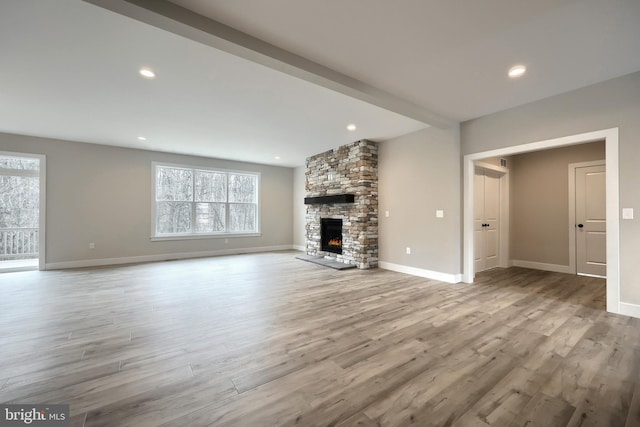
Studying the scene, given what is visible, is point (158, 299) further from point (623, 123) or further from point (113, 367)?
point (623, 123)

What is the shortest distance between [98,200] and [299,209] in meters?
5.02

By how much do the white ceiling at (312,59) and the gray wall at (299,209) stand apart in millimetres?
3924

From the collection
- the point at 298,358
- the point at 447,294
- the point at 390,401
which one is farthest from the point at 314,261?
the point at 390,401

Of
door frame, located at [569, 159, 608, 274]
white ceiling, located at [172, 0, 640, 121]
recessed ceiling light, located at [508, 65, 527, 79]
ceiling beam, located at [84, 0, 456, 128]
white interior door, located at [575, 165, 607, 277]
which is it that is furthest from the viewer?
door frame, located at [569, 159, 608, 274]

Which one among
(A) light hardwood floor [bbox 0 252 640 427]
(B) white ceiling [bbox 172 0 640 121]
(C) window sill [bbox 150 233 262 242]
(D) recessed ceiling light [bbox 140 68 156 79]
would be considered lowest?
(A) light hardwood floor [bbox 0 252 640 427]

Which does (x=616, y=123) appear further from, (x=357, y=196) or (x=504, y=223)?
(x=357, y=196)

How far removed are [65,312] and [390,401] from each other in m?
3.61

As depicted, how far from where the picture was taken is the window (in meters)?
6.79

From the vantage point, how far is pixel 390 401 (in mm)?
1615

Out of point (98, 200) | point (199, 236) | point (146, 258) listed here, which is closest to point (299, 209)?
point (199, 236)

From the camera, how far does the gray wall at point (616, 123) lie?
9.61ft

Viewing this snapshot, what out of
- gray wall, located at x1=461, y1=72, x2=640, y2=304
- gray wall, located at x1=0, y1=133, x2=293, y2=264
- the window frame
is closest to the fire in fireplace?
the window frame

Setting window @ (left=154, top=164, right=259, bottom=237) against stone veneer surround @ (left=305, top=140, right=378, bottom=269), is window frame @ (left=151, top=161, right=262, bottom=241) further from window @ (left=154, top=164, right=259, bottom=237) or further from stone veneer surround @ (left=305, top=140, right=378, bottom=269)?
stone veneer surround @ (left=305, top=140, right=378, bottom=269)

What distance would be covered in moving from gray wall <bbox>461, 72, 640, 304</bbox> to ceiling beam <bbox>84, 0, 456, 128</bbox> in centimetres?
206
